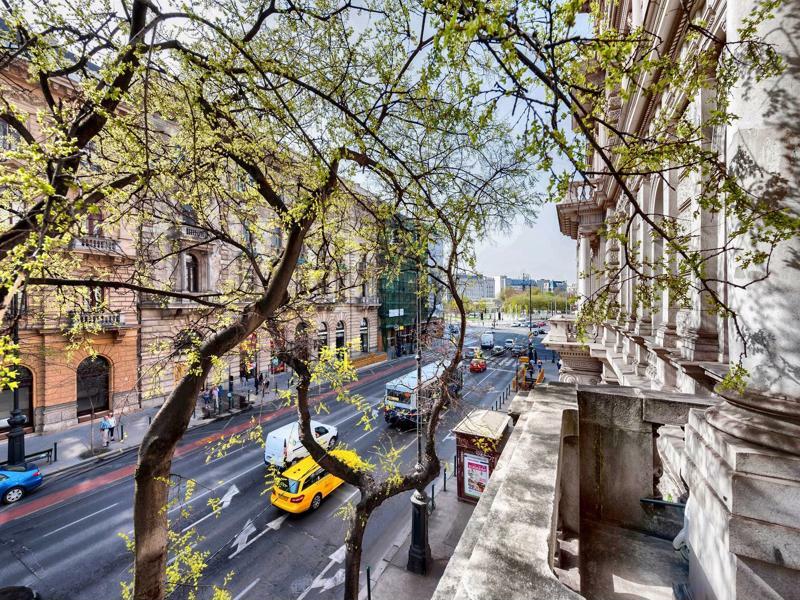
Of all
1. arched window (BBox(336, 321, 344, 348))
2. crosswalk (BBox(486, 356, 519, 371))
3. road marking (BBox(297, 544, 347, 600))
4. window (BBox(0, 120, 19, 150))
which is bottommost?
road marking (BBox(297, 544, 347, 600))

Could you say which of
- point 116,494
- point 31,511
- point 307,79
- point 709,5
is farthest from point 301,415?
point 31,511

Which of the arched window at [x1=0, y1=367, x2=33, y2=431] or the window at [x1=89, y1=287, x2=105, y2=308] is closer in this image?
the window at [x1=89, y1=287, x2=105, y2=308]

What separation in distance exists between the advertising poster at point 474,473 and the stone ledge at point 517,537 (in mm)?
10394

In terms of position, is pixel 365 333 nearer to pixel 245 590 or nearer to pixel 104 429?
pixel 104 429

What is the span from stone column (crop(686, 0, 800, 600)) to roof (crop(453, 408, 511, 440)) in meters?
10.2

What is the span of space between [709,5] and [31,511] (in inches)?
823

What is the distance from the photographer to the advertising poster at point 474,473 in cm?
1270

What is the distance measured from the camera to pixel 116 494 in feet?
42.8

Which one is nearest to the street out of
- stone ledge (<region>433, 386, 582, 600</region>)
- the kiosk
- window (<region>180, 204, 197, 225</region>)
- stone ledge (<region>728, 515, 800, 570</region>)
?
the kiosk

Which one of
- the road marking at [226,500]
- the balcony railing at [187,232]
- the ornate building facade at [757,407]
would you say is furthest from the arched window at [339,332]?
the ornate building facade at [757,407]

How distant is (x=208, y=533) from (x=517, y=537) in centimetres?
1224

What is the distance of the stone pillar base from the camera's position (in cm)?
196

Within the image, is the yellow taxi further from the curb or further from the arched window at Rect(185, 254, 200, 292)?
the arched window at Rect(185, 254, 200, 292)

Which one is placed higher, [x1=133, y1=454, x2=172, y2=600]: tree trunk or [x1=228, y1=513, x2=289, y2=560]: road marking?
[x1=133, y1=454, x2=172, y2=600]: tree trunk
